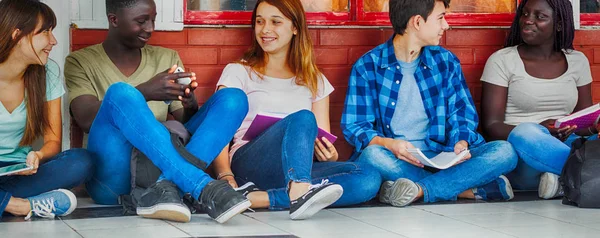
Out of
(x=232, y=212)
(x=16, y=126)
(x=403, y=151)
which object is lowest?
(x=232, y=212)

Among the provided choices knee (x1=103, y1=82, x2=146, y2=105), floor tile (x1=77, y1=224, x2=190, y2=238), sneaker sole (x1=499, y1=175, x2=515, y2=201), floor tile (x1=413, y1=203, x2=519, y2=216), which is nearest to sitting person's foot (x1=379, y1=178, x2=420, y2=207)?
floor tile (x1=413, y1=203, x2=519, y2=216)

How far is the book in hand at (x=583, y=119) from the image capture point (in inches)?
163

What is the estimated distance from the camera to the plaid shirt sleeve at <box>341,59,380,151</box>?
4.45 meters

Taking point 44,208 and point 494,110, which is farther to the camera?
point 494,110

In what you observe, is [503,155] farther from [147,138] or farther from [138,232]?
[138,232]

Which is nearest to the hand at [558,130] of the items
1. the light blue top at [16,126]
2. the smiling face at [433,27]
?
the smiling face at [433,27]

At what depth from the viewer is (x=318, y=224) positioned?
363cm

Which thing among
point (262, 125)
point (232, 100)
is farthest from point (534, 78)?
point (232, 100)

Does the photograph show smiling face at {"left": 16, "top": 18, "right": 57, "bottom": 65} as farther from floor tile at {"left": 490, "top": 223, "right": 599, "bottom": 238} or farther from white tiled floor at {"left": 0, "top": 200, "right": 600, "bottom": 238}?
floor tile at {"left": 490, "top": 223, "right": 599, "bottom": 238}

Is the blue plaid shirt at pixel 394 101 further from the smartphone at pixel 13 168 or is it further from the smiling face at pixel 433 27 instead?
the smartphone at pixel 13 168

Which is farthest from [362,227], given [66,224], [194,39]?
[194,39]

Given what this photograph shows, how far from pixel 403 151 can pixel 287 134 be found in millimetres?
674

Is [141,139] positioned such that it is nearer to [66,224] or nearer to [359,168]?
[66,224]

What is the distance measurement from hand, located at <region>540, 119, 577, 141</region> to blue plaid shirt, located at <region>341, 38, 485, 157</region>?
321mm
